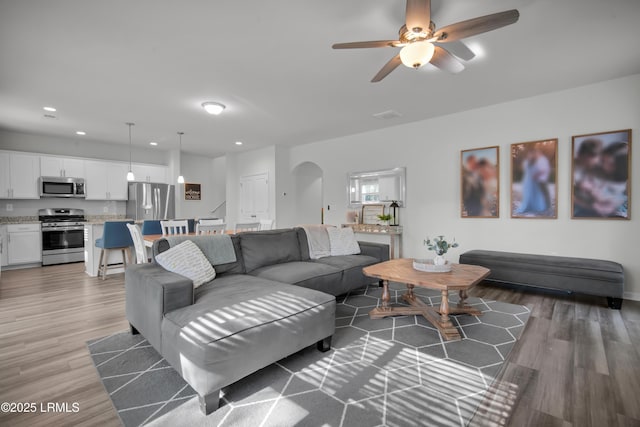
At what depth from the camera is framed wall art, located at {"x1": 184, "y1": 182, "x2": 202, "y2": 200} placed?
26.5 feet

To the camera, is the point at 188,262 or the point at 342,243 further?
the point at 342,243

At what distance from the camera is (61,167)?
6082 mm

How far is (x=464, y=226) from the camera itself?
15.4ft

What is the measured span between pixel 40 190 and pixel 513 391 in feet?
26.2

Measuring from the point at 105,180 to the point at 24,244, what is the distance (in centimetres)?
186

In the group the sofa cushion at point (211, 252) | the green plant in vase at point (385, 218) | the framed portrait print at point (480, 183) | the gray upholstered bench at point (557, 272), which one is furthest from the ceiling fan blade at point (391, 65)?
the green plant in vase at point (385, 218)

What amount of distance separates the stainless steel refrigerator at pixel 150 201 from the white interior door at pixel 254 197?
5.67 ft

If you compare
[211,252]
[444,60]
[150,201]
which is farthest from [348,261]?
[150,201]

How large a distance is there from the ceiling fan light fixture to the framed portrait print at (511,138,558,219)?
288cm

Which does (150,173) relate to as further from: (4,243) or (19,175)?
(4,243)

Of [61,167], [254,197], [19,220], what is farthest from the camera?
[254,197]

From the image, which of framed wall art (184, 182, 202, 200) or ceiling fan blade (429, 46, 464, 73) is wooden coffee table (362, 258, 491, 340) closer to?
ceiling fan blade (429, 46, 464, 73)

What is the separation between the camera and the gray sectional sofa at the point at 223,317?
5.29ft

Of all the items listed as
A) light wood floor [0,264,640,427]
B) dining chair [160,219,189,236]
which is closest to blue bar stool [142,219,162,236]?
dining chair [160,219,189,236]
